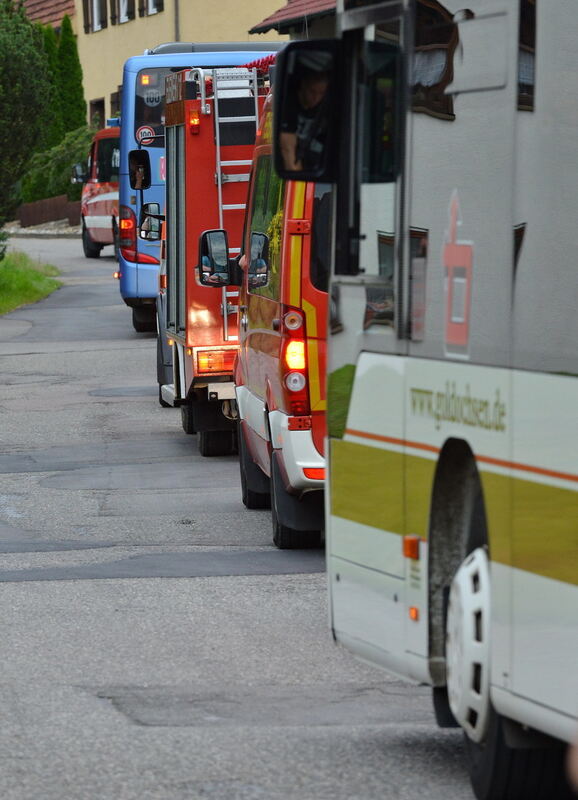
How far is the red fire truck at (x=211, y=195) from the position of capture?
14703 millimetres

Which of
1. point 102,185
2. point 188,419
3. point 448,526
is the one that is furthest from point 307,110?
point 102,185

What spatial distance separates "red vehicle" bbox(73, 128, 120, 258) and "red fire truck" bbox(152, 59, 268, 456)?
25661 millimetres

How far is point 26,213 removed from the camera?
64.1 m

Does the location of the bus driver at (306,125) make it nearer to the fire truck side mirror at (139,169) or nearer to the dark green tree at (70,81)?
the fire truck side mirror at (139,169)

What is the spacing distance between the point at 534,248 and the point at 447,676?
1413 mm

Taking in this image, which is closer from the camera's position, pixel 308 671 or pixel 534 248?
pixel 534 248

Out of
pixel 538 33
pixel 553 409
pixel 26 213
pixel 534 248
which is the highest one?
pixel 538 33

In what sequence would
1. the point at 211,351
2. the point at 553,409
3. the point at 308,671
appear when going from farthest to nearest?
the point at 211,351 → the point at 308,671 → the point at 553,409

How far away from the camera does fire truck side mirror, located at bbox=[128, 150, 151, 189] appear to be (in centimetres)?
2205

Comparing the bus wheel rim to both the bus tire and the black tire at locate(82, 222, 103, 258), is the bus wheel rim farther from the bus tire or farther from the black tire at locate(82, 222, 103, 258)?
the black tire at locate(82, 222, 103, 258)

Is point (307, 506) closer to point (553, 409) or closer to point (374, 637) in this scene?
point (374, 637)

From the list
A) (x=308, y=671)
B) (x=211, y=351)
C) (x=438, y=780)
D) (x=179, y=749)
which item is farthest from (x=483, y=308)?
(x=211, y=351)

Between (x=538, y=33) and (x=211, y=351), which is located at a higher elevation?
(x=538, y=33)

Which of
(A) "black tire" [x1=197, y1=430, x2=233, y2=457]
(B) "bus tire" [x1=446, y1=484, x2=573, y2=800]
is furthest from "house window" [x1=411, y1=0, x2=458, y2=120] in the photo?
(A) "black tire" [x1=197, y1=430, x2=233, y2=457]
